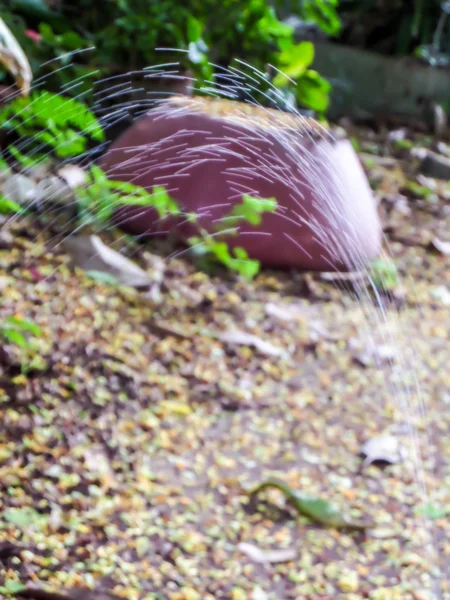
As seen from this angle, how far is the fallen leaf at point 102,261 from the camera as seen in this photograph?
224cm

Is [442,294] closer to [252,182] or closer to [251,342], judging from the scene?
[252,182]

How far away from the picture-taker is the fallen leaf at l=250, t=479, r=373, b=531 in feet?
5.26

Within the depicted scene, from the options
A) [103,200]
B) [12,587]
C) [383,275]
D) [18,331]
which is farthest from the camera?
[383,275]

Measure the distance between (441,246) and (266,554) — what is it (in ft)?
6.21

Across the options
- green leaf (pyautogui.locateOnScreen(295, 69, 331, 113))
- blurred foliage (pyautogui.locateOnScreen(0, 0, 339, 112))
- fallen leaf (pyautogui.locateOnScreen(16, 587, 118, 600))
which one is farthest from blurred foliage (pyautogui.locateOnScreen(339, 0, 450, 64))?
fallen leaf (pyautogui.locateOnScreen(16, 587, 118, 600))

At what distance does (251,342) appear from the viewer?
2.18 m

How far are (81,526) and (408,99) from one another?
13.4ft

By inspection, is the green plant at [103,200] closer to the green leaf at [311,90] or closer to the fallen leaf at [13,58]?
the fallen leaf at [13,58]

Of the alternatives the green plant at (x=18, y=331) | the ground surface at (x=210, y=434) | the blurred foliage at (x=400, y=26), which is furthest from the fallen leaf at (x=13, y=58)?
the blurred foliage at (x=400, y=26)

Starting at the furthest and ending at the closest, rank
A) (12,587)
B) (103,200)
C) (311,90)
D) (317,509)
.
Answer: (311,90)
(103,200)
(317,509)
(12,587)

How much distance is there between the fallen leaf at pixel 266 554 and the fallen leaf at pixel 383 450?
379 millimetres

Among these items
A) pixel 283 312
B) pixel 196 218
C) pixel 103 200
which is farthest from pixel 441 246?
pixel 103 200

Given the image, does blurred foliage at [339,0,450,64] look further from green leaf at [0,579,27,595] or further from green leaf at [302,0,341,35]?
green leaf at [0,579,27,595]

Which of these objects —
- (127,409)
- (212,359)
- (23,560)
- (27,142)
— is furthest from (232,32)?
(23,560)
